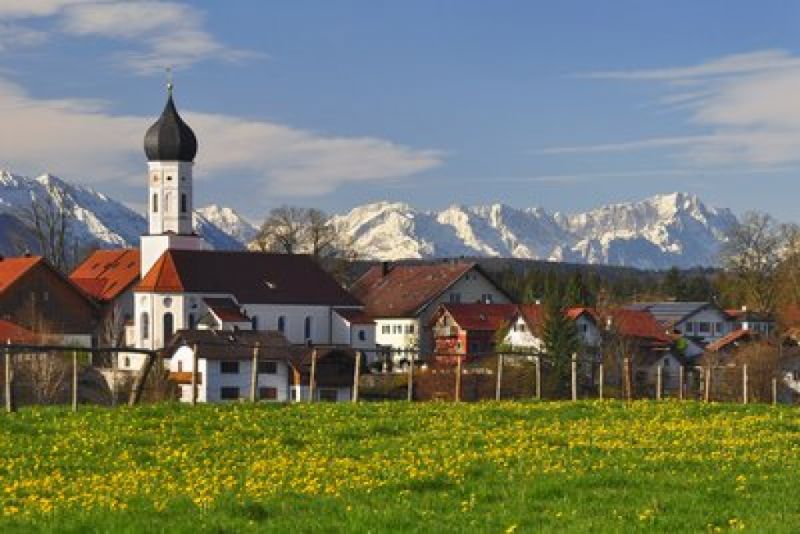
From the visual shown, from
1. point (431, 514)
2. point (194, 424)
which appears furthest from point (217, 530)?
point (194, 424)

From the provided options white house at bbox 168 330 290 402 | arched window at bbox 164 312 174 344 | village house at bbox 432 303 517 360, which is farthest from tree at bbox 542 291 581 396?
arched window at bbox 164 312 174 344

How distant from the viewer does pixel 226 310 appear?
5364 inches

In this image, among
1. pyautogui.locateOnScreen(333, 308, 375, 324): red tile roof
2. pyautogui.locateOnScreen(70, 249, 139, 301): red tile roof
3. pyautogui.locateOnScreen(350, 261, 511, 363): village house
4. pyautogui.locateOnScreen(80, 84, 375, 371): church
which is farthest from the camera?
pyautogui.locateOnScreen(350, 261, 511, 363): village house

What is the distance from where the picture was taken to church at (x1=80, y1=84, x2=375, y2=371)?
138500 mm

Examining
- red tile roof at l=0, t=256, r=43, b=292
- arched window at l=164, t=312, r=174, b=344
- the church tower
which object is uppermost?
the church tower

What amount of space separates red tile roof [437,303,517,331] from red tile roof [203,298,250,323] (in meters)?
22.6

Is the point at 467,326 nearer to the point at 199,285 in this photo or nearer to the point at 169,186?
the point at 199,285

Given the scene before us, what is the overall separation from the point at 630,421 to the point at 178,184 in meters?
121

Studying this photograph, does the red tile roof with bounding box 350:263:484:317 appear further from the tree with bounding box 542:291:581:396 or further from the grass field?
the grass field

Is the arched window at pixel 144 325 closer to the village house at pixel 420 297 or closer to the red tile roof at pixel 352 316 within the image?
the red tile roof at pixel 352 316

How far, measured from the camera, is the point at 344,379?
107 meters

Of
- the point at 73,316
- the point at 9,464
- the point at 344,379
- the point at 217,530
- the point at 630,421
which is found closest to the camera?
the point at 217,530

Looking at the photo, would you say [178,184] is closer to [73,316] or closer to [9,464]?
[73,316]

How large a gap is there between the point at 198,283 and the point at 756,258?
74.3 m
